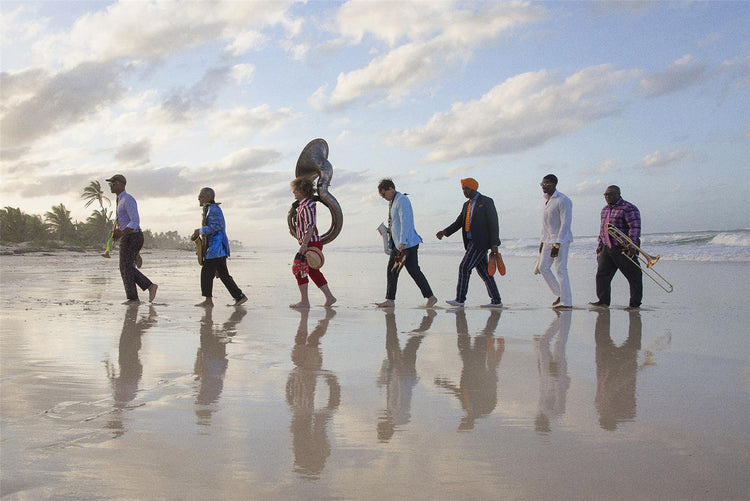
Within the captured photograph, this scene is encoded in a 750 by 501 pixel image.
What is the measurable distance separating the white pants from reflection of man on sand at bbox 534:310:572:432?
6.01 ft

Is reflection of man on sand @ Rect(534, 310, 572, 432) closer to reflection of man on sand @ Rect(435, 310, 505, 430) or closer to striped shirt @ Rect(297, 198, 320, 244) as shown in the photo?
reflection of man on sand @ Rect(435, 310, 505, 430)

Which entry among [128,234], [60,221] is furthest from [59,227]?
[128,234]

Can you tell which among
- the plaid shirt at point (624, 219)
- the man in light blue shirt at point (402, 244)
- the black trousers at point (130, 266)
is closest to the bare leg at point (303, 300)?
the man in light blue shirt at point (402, 244)

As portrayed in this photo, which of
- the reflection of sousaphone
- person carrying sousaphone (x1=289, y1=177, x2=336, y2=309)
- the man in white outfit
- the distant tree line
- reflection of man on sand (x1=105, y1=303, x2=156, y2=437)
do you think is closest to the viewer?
reflection of man on sand (x1=105, y1=303, x2=156, y2=437)

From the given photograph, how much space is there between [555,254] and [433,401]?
548 centimetres

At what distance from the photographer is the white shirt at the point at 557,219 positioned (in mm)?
8172

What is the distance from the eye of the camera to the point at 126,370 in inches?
156

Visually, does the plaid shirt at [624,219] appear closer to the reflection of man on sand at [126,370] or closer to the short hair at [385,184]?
the short hair at [385,184]

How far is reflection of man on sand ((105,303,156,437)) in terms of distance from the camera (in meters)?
2.99

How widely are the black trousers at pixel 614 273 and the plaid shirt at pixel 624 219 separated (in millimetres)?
147

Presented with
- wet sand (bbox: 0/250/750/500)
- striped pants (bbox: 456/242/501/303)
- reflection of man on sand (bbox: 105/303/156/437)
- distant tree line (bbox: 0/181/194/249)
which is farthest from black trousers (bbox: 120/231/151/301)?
distant tree line (bbox: 0/181/194/249)

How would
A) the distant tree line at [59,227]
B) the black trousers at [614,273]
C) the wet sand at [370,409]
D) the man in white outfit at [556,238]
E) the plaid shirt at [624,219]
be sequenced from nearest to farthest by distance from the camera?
1. the wet sand at [370,409]
2. the man in white outfit at [556,238]
3. the black trousers at [614,273]
4. the plaid shirt at [624,219]
5. the distant tree line at [59,227]

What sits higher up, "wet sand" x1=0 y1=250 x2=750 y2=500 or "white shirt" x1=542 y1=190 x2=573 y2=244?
"white shirt" x1=542 y1=190 x2=573 y2=244

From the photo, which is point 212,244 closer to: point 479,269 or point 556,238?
point 479,269
